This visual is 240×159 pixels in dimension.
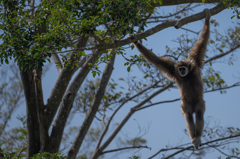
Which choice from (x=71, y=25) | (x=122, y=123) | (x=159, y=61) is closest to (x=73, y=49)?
(x=71, y=25)

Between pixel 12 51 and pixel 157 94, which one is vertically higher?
pixel 157 94

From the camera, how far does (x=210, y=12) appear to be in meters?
5.25

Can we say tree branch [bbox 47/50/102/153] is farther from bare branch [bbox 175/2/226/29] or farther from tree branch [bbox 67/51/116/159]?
bare branch [bbox 175/2/226/29]

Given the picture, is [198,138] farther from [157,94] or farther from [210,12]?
[157,94]

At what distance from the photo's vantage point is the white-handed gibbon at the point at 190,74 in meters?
6.48

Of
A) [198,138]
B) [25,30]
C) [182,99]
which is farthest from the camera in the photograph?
[182,99]

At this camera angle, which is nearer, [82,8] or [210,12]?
[82,8]

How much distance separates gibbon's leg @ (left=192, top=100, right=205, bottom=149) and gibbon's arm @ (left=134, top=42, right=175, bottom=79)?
1.01 metres

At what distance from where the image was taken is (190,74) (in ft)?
22.5

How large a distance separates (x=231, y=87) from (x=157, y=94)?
2841mm

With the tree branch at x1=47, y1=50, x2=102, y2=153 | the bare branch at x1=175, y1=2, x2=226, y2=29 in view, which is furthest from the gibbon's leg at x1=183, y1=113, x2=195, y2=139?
the tree branch at x1=47, y1=50, x2=102, y2=153

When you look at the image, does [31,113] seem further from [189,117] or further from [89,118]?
[189,117]

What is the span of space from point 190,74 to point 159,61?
2.83 ft

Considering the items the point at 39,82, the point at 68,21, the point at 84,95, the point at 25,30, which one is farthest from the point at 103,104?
the point at 68,21
